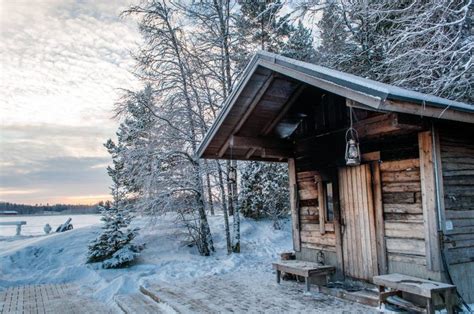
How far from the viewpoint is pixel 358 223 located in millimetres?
6289

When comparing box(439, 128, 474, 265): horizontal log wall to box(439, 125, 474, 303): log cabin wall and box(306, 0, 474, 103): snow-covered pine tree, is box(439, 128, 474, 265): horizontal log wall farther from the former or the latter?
box(306, 0, 474, 103): snow-covered pine tree

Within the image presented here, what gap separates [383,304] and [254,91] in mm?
3994

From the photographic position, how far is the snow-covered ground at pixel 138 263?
29.0 ft

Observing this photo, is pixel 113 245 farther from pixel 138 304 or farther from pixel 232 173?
pixel 232 173

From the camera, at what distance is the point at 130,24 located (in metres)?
13.1

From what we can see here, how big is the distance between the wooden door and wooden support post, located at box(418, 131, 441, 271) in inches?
38.0

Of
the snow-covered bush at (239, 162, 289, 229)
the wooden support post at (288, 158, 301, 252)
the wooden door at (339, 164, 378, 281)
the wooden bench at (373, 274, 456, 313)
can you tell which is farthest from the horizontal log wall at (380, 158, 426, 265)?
the snow-covered bush at (239, 162, 289, 229)

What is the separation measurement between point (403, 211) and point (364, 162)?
41.6 inches

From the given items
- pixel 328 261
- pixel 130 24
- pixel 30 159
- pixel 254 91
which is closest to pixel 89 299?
pixel 328 261

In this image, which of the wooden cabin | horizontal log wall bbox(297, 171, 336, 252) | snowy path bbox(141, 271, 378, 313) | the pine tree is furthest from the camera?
the pine tree

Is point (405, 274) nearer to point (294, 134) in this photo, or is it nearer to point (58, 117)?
point (294, 134)

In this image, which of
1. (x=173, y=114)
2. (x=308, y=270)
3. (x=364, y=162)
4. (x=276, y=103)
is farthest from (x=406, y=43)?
(x=173, y=114)

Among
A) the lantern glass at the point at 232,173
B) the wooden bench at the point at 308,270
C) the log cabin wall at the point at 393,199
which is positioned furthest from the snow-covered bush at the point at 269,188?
the wooden bench at the point at 308,270

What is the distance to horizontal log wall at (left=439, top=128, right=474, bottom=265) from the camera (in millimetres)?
5168
